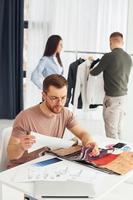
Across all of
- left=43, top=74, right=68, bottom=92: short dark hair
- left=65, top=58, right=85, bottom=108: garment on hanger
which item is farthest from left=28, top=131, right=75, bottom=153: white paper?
left=65, top=58, right=85, bottom=108: garment on hanger

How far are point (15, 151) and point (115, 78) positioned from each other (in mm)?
1853

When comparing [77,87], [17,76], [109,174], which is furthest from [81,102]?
[109,174]

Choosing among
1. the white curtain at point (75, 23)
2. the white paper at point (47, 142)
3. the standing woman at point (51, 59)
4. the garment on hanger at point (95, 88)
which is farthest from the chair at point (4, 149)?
the white curtain at point (75, 23)

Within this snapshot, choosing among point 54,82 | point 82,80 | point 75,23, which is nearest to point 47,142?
point 54,82

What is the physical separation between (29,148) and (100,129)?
264 centimetres

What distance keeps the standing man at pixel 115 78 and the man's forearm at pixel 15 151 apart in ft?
5.91

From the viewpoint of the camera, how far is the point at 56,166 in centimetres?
178

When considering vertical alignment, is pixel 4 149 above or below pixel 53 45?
below

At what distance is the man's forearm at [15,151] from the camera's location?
6.22 ft

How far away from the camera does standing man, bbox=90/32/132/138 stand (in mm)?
3463

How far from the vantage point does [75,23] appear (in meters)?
4.69

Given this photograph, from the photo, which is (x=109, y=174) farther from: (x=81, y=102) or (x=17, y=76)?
(x=17, y=76)

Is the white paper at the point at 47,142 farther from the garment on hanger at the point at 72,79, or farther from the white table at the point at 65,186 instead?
the garment on hanger at the point at 72,79

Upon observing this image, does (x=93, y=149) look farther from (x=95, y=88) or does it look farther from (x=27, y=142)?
(x=95, y=88)
